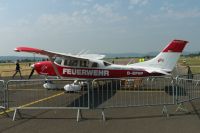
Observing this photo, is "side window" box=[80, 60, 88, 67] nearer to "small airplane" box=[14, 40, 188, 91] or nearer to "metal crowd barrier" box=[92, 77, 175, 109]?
"small airplane" box=[14, 40, 188, 91]

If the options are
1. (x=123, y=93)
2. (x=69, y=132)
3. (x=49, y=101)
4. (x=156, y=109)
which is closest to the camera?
(x=69, y=132)

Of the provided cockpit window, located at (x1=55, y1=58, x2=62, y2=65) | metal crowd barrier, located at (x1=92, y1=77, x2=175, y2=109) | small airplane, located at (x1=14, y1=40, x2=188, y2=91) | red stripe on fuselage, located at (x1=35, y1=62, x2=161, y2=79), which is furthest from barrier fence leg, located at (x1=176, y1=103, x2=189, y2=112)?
cockpit window, located at (x1=55, y1=58, x2=62, y2=65)

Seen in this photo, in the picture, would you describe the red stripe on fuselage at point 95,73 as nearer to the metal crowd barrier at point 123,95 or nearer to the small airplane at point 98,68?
the small airplane at point 98,68

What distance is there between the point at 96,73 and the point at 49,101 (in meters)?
7.79

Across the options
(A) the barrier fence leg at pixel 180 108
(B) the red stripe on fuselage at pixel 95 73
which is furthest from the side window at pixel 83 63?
(A) the barrier fence leg at pixel 180 108

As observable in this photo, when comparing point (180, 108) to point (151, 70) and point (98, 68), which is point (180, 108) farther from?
point (98, 68)

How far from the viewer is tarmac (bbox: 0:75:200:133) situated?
8781 millimetres

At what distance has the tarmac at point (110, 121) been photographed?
8781 millimetres

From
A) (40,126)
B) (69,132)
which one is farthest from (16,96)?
(69,132)

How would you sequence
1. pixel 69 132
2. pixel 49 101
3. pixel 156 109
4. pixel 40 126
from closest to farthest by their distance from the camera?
pixel 69 132 < pixel 40 126 < pixel 156 109 < pixel 49 101

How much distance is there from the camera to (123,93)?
48.4 ft

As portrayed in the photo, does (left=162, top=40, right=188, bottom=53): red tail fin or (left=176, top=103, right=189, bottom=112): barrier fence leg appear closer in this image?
(left=176, top=103, right=189, bottom=112): barrier fence leg

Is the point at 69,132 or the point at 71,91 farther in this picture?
the point at 71,91

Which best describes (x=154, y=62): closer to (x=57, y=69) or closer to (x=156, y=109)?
(x=57, y=69)
